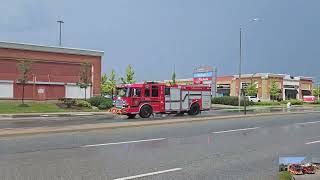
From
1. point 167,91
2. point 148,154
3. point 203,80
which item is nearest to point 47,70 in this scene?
point 203,80

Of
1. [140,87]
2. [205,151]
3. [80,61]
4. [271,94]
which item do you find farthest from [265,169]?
[271,94]

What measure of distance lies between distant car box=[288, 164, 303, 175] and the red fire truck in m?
22.6

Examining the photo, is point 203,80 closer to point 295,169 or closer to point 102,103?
point 102,103

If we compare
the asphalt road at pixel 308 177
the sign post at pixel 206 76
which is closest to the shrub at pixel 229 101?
the sign post at pixel 206 76

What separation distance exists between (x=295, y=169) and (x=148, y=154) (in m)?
5.71

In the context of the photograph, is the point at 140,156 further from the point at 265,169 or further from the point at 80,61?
the point at 80,61

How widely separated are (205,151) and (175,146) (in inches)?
55.6

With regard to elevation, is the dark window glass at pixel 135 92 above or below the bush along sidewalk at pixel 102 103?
above

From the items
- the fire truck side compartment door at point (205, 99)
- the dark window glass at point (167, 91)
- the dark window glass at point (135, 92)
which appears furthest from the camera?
the fire truck side compartment door at point (205, 99)

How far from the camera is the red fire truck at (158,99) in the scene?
2958 centimetres

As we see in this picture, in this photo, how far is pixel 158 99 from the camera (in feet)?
102

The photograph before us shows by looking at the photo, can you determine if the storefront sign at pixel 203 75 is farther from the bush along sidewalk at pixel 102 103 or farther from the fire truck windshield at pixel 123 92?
the fire truck windshield at pixel 123 92

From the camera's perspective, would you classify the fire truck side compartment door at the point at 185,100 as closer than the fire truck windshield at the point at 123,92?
No

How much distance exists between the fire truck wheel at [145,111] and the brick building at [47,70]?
25.5 m
